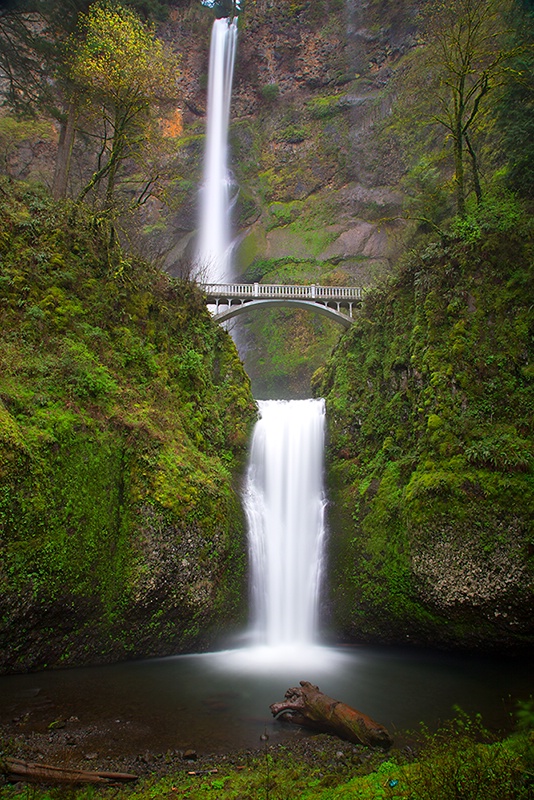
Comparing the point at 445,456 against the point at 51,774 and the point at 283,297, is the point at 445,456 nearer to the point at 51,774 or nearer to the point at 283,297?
the point at 51,774

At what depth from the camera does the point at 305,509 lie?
42.5 feet

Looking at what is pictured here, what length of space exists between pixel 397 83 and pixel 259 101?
11369 mm

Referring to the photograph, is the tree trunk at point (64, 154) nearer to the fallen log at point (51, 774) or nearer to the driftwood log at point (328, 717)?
the fallen log at point (51, 774)

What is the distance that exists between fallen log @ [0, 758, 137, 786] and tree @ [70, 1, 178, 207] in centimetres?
1255

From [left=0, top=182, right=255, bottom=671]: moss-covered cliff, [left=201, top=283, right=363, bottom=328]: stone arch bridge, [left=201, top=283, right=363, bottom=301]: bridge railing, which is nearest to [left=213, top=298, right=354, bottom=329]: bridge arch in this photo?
[left=201, top=283, right=363, bottom=328]: stone arch bridge

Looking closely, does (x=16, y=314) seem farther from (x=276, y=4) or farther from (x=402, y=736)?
(x=276, y=4)

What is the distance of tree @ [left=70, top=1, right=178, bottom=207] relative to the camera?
1334 cm

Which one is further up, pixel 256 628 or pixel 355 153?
pixel 355 153

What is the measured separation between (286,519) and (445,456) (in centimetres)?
474

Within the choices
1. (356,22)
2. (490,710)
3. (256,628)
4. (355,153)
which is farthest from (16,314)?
(356,22)

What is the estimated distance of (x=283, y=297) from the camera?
24.7 meters

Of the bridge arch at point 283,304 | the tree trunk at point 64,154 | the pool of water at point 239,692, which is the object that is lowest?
the pool of water at point 239,692

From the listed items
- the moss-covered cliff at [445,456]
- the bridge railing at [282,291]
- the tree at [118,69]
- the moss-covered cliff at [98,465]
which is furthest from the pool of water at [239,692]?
the bridge railing at [282,291]

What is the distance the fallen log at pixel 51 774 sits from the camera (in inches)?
191
